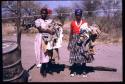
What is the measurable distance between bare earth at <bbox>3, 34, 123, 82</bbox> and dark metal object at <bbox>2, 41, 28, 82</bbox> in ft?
2.62

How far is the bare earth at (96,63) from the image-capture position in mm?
7656

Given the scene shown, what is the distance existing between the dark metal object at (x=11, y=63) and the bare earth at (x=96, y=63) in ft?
2.62

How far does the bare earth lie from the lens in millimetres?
7656

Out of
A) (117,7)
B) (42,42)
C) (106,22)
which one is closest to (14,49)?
(42,42)

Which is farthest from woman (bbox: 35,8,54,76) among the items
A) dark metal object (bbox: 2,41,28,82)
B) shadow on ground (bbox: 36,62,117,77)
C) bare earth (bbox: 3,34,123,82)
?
dark metal object (bbox: 2,41,28,82)

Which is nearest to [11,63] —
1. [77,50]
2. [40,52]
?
[40,52]

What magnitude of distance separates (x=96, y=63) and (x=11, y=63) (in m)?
3.11

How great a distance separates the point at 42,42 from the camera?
25.3 ft

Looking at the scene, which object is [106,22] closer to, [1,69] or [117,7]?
[117,7]

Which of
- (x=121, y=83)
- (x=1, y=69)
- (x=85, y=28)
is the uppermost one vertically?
(x=85, y=28)

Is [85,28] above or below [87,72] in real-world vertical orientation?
above

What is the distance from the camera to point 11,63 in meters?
6.66

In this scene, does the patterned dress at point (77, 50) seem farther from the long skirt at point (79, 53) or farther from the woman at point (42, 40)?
the woman at point (42, 40)

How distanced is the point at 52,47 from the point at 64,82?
2.72 ft
